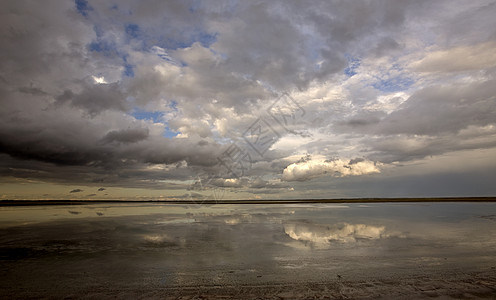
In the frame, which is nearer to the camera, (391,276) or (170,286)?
(170,286)

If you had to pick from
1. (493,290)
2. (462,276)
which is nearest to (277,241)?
(462,276)

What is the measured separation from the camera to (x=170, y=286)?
9.50 metres

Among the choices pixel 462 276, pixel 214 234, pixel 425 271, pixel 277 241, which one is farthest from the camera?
pixel 214 234

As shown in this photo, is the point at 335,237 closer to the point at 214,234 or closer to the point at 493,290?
the point at 214,234

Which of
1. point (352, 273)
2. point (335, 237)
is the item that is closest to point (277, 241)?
point (335, 237)

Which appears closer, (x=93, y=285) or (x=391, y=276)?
(x=93, y=285)

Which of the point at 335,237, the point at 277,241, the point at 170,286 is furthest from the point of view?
the point at 335,237

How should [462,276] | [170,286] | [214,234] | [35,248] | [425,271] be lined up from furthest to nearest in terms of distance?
[214,234]
[35,248]
[425,271]
[462,276]
[170,286]

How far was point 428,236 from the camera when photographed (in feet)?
63.9

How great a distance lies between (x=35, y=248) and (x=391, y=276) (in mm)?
18360

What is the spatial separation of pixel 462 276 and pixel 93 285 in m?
13.6

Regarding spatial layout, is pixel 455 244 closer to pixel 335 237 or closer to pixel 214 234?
pixel 335 237

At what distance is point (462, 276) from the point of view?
1027 centimetres

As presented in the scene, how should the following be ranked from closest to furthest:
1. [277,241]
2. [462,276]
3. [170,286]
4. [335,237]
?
[170,286], [462,276], [277,241], [335,237]
